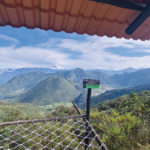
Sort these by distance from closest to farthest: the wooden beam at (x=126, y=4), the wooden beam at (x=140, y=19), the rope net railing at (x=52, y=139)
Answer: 1. the wooden beam at (x=126, y=4)
2. the wooden beam at (x=140, y=19)
3. the rope net railing at (x=52, y=139)

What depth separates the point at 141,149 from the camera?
78.4 inches

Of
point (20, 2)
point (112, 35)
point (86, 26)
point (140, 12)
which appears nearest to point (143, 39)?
point (112, 35)

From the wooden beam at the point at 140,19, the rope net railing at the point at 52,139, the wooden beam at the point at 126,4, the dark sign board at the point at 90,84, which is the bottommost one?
the rope net railing at the point at 52,139

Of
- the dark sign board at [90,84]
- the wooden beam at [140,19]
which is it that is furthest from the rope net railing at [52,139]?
the wooden beam at [140,19]

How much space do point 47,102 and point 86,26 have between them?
176 meters

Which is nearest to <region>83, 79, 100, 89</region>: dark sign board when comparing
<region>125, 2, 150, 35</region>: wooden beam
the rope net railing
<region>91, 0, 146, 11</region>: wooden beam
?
the rope net railing

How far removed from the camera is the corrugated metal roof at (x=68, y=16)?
1431mm

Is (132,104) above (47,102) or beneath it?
above

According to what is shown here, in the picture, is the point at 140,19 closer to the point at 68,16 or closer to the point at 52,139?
the point at 68,16

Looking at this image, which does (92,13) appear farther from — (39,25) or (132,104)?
(132,104)

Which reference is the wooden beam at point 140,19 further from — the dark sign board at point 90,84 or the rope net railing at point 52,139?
the rope net railing at point 52,139

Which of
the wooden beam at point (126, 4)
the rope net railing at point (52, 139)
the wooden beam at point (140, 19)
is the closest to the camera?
the wooden beam at point (126, 4)

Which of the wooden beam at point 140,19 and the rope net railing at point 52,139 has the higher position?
the wooden beam at point 140,19

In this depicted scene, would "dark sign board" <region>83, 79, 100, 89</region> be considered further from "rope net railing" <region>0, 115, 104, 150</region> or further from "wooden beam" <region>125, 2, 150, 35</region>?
"wooden beam" <region>125, 2, 150, 35</region>
